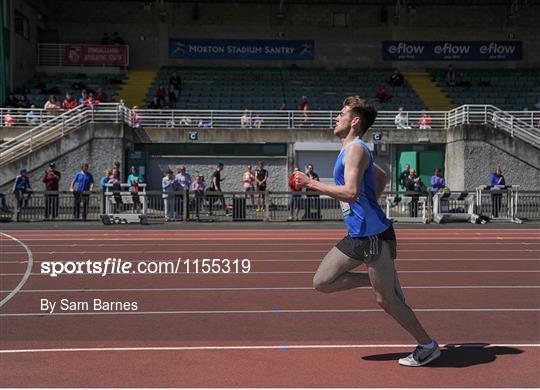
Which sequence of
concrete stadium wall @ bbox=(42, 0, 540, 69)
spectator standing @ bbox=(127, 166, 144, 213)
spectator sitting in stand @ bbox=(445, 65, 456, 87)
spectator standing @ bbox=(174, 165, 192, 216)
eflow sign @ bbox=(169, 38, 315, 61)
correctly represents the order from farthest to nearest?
eflow sign @ bbox=(169, 38, 315, 61), concrete stadium wall @ bbox=(42, 0, 540, 69), spectator sitting in stand @ bbox=(445, 65, 456, 87), spectator standing @ bbox=(174, 165, 192, 216), spectator standing @ bbox=(127, 166, 144, 213)

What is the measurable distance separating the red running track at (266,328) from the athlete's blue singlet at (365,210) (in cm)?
105

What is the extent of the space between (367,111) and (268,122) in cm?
2752

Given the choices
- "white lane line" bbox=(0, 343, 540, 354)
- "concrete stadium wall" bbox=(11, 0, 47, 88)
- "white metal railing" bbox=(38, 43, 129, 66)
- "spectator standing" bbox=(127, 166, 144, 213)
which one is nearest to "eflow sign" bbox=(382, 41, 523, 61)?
"white metal railing" bbox=(38, 43, 129, 66)

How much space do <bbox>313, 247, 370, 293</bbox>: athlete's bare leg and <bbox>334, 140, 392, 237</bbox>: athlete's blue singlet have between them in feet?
0.67

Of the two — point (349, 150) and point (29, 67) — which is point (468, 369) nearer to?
point (349, 150)

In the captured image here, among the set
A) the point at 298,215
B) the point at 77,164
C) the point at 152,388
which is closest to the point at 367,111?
the point at 152,388

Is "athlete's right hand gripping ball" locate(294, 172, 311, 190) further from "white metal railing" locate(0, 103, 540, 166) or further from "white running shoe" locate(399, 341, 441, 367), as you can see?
"white metal railing" locate(0, 103, 540, 166)

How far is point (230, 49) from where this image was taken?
4222 cm

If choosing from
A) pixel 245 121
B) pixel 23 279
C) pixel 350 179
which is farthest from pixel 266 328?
pixel 245 121

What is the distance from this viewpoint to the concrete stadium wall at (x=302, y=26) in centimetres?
4200

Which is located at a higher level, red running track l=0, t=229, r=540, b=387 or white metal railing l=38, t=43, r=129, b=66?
white metal railing l=38, t=43, r=129, b=66

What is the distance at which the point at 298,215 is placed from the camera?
2283 centimetres

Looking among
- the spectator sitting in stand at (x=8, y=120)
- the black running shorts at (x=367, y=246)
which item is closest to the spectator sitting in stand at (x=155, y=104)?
the spectator sitting in stand at (x=8, y=120)

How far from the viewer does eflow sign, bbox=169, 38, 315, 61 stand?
138ft
